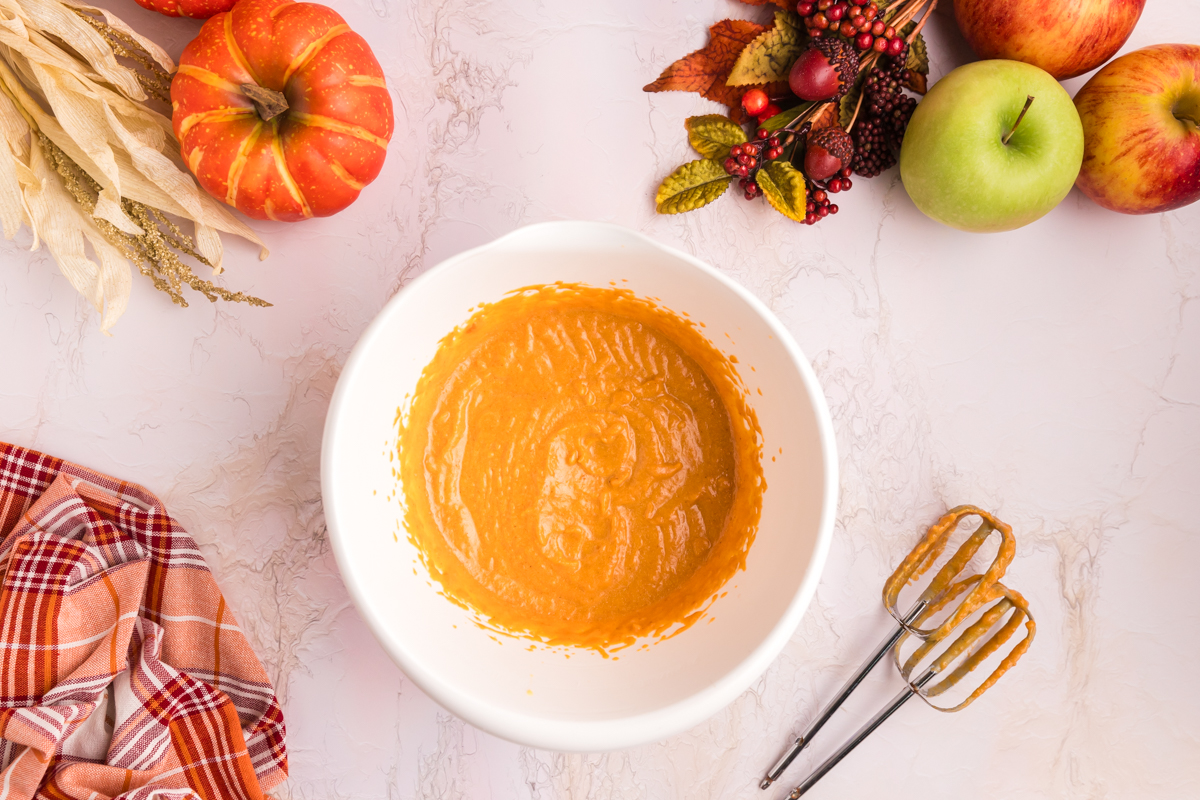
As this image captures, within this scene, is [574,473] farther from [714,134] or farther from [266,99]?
[266,99]

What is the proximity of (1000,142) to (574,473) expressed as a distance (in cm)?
84

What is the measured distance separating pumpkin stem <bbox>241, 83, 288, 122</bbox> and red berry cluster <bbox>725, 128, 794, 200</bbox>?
700 mm

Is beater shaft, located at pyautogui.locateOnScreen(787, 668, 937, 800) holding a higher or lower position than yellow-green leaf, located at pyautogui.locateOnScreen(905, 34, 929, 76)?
lower

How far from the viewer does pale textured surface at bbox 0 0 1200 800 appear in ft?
3.96

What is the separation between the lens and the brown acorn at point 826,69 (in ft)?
3.64

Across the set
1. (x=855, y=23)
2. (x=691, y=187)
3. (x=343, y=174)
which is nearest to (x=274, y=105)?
(x=343, y=174)

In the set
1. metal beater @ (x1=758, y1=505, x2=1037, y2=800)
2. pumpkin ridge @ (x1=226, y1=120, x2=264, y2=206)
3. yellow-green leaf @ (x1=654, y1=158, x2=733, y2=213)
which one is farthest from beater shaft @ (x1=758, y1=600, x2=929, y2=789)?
pumpkin ridge @ (x1=226, y1=120, x2=264, y2=206)

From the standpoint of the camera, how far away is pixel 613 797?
125cm

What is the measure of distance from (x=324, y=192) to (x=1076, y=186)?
128 cm

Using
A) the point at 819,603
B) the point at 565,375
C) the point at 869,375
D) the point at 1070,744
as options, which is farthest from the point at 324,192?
the point at 1070,744

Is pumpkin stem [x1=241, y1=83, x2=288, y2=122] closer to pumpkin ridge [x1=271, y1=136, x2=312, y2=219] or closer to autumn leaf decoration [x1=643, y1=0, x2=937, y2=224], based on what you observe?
pumpkin ridge [x1=271, y1=136, x2=312, y2=219]

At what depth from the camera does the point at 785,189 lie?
46.4 inches

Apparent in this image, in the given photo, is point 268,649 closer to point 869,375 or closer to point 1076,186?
point 869,375

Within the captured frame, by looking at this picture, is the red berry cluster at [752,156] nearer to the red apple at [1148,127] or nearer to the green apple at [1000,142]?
the green apple at [1000,142]
